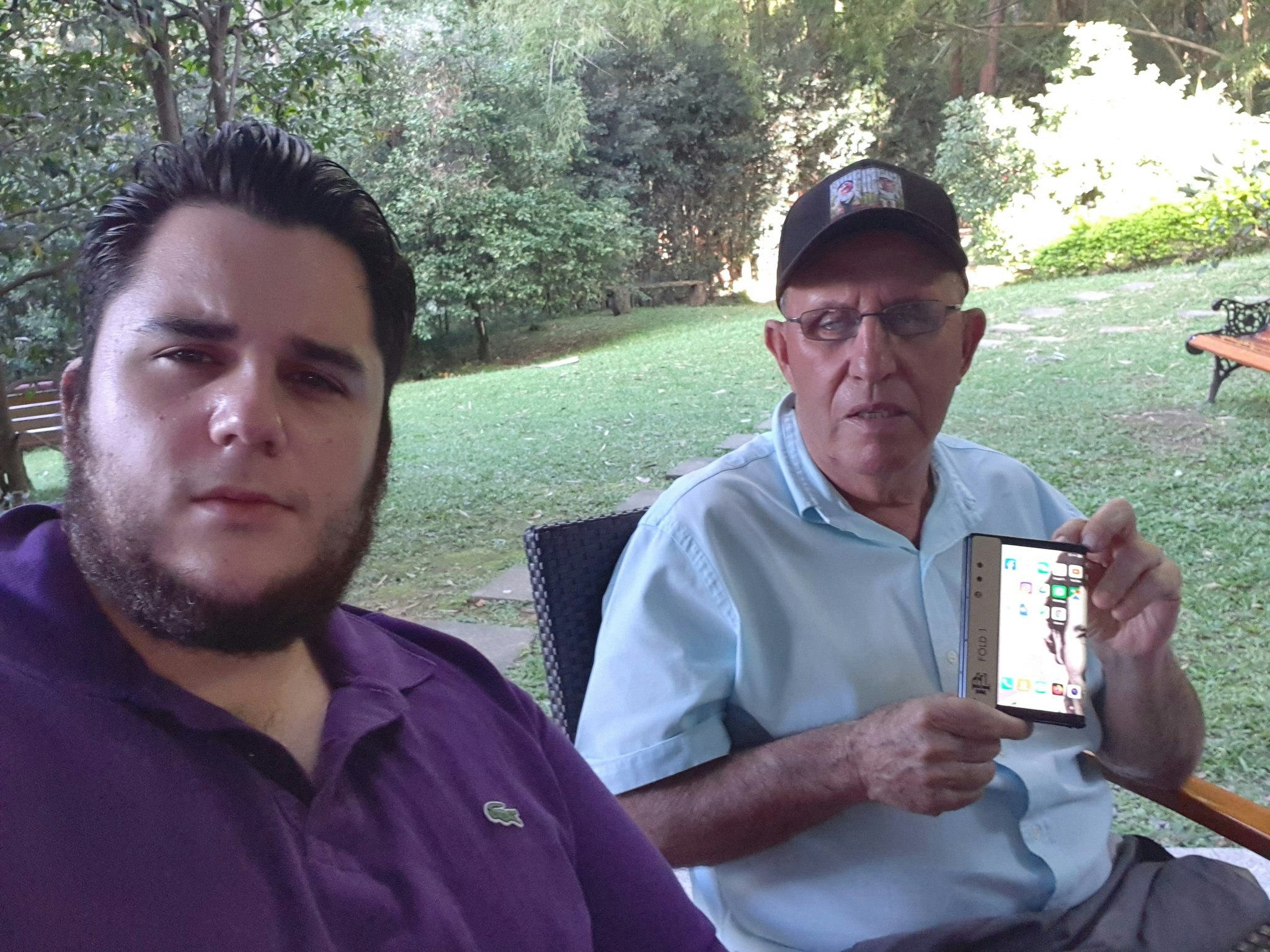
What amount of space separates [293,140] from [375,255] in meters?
0.12

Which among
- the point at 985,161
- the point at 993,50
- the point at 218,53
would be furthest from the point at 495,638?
the point at 985,161

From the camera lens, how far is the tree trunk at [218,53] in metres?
2.93

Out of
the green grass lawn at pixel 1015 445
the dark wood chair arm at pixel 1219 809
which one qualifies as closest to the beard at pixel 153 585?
the green grass lawn at pixel 1015 445

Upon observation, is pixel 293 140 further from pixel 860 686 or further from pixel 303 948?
pixel 860 686

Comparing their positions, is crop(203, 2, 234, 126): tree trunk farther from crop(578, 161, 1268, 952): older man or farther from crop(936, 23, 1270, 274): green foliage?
crop(936, 23, 1270, 274): green foliage

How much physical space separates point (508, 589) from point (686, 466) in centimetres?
135

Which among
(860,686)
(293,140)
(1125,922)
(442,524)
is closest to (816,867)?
(860,686)

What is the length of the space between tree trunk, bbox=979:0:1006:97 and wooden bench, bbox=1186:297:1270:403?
2.01 metres

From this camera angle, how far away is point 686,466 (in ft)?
14.7

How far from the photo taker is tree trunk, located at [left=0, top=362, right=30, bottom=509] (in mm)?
3824

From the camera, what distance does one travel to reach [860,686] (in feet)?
3.85

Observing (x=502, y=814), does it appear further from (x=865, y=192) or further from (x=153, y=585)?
(x=865, y=192)

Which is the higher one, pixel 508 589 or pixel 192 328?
pixel 192 328

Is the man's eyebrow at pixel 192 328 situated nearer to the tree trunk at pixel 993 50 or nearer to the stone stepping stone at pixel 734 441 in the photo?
the stone stepping stone at pixel 734 441
